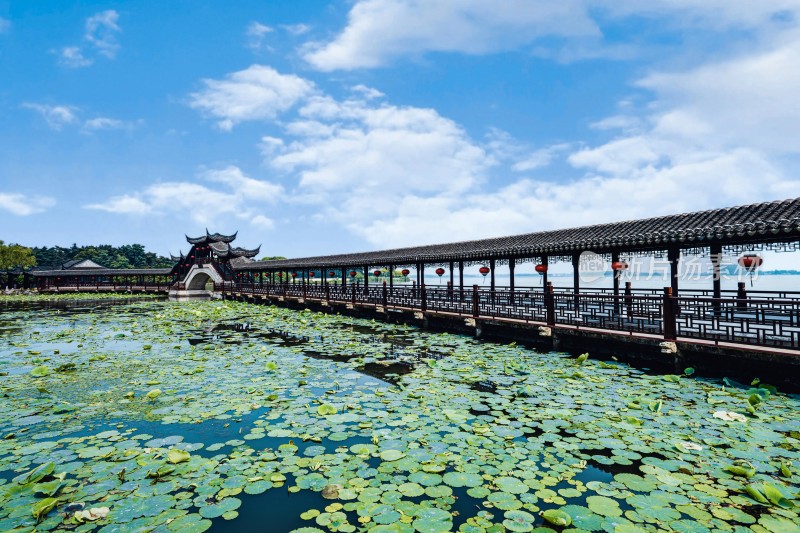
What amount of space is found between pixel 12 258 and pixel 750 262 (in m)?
63.8

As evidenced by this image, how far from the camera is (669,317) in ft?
24.1

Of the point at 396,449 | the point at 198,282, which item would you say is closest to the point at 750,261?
the point at 396,449

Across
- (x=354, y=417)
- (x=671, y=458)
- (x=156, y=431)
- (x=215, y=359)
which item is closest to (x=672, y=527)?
(x=671, y=458)

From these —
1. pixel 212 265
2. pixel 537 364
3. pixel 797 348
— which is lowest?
pixel 537 364

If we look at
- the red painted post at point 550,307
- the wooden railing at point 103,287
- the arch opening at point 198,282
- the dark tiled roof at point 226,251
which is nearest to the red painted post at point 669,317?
the red painted post at point 550,307

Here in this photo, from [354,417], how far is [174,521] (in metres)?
2.44

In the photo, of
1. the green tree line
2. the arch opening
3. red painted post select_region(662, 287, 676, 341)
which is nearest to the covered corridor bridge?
red painted post select_region(662, 287, 676, 341)

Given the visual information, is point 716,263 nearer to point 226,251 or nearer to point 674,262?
point 674,262

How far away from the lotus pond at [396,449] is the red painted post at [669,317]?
866 mm

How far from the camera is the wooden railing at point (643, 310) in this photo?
259 inches

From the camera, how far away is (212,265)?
118 feet

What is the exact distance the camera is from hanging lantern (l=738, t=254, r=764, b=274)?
8.52m

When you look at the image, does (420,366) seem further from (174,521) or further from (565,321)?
(174,521)

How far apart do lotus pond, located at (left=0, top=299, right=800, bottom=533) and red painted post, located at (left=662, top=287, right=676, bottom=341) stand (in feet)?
2.84
